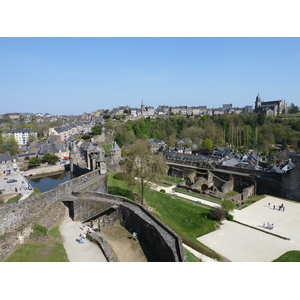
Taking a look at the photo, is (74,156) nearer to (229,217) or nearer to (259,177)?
(229,217)

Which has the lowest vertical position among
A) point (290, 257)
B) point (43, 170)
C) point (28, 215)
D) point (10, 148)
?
point (43, 170)

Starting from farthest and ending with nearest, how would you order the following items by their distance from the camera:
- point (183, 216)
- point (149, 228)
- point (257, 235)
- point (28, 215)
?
point (183, 216) < point (257, 235) < point (28, 215) < point (149, 228)

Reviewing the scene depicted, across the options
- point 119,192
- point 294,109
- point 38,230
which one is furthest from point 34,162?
point 294,109

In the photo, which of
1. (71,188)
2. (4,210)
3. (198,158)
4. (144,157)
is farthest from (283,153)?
(4,210)

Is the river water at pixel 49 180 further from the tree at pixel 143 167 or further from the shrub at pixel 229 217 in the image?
the shrub at pixel 229 217

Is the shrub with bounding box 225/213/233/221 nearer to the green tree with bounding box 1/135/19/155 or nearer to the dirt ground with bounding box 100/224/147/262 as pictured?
the dirt ground with bounding box 100/224/147/262
